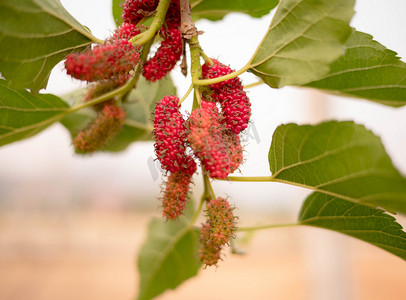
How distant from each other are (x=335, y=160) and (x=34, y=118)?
39 centimetres

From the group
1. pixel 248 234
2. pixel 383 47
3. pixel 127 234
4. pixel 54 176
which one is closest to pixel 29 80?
pixel 383 47

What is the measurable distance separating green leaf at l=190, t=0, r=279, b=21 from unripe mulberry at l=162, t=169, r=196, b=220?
0.29 metres

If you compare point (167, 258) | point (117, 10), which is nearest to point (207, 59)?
point (117, 10)

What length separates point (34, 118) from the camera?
0.49 m

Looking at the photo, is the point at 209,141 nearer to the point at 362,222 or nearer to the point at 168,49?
the point at 168,49

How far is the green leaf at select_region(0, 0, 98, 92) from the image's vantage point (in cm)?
35

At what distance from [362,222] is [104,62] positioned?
1.28 feet

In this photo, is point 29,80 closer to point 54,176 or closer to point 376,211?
point 376,211

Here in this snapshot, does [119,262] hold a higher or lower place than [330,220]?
lower

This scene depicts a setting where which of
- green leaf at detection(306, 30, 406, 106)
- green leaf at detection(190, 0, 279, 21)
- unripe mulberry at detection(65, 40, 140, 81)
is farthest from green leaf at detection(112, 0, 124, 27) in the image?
green leaf at detection(306, 30, 406, 106)

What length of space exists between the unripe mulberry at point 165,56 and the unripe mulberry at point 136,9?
3 cm

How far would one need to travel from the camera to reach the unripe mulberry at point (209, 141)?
371 millimetres

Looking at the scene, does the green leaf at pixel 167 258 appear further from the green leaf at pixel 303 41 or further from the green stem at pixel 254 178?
the green leaf at pixel 303 41

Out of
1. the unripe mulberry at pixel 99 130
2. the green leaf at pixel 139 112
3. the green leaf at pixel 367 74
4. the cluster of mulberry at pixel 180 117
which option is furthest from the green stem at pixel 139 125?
the green leaf at pixel 367 74
